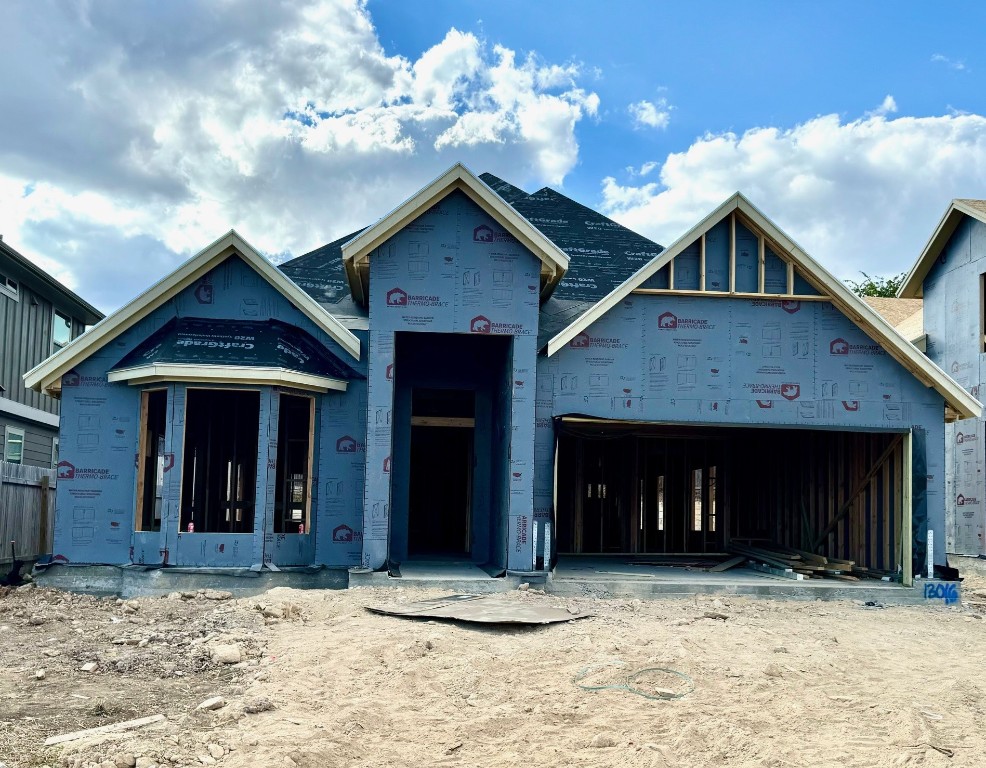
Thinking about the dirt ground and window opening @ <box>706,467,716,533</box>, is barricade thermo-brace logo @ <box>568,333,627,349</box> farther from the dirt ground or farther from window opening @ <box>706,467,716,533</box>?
window opening @ <box>706,467,716,533</box>

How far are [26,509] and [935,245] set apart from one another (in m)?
18.9

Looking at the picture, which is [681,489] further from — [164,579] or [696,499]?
[164,579]

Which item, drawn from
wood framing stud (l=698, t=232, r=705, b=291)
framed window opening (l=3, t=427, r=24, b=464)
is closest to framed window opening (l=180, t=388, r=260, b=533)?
framed window opening (l=3, t=427, r=24, b=464)

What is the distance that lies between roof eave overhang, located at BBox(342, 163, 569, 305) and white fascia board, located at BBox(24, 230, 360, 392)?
1099 millimetres

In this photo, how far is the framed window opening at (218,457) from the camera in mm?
17172

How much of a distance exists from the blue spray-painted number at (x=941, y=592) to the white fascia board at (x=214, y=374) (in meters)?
9.82

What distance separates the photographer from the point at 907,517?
14.5m

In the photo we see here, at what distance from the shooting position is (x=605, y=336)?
1437 cm

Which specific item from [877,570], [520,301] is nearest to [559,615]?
[520,301]

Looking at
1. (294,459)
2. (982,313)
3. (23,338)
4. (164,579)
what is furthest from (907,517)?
(23,338)

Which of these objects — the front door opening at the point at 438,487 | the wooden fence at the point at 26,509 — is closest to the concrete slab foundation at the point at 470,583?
the wooden fence at the point at 26,509

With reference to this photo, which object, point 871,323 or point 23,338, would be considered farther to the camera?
point 23,338

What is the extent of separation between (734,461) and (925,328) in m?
5.77

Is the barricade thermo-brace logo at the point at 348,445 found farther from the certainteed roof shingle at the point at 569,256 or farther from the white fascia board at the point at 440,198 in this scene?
the certainteed roof shingle at the point at 569,256
